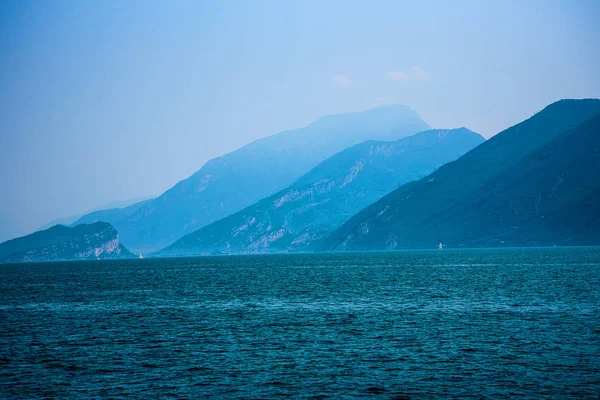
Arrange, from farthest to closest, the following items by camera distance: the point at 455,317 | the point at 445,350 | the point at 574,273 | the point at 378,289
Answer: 1. the point at 574,273
2. the point at 378,289
3. the point at 455,317
4. the point at 445,350

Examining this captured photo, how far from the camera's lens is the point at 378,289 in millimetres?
127562

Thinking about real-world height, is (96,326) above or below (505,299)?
above

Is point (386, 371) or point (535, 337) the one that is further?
point (535, 337)

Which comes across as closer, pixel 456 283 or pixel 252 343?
pixel 252 343

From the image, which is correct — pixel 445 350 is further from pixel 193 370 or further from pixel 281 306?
pixel 281 306

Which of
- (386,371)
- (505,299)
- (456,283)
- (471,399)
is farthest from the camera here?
(456,283)

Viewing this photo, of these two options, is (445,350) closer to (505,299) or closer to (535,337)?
(535,337)

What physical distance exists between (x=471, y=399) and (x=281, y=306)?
58.0 metres

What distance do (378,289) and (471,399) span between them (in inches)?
3292

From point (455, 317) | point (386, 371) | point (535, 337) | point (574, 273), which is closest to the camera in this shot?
point (386, 371)

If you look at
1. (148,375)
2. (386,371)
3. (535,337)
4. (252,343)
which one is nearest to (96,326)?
(252,343)

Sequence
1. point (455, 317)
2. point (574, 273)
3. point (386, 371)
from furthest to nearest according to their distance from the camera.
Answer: point (574, 273) → point (455, 317) → point (386, 371)

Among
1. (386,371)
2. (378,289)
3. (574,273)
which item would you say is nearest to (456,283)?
(378,289)

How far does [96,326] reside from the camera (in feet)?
268
